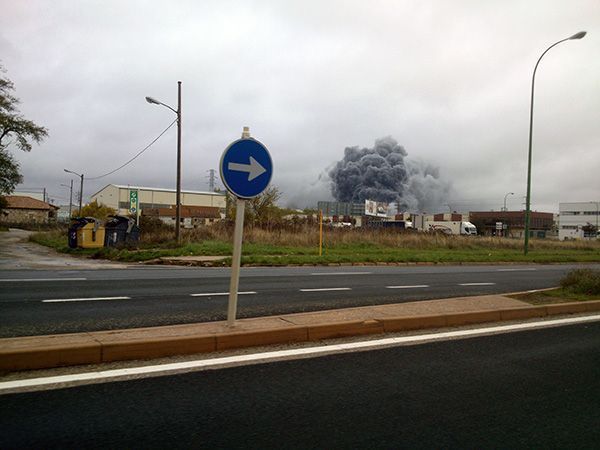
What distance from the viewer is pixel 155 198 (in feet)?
324

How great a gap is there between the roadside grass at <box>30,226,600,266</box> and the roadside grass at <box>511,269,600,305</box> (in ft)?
32.3

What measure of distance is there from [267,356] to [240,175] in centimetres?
210

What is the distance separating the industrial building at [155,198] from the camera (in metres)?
93.4

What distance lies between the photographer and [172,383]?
417cm

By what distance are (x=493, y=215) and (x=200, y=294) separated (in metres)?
103

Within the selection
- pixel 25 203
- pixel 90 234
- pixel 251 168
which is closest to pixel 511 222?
pixel 90 234

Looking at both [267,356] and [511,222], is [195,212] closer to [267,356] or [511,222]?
[511,222]

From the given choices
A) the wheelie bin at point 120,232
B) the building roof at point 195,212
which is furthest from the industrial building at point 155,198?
the wheelie bin at point 120,232

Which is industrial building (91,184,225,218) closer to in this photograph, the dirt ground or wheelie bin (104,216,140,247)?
wheelie bin (104,216,140,247)

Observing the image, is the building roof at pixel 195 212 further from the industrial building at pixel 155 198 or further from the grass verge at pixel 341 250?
the grass verge at pixel 341 250

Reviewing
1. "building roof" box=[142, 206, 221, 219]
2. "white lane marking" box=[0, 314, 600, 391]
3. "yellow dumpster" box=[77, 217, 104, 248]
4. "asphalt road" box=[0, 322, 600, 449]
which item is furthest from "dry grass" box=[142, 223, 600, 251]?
"building roof" box=[142, 206, 221, 219]

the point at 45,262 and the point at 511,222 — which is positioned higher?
the point at 511,222

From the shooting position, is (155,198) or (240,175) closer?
(240,175)

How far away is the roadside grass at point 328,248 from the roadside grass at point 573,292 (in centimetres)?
984
